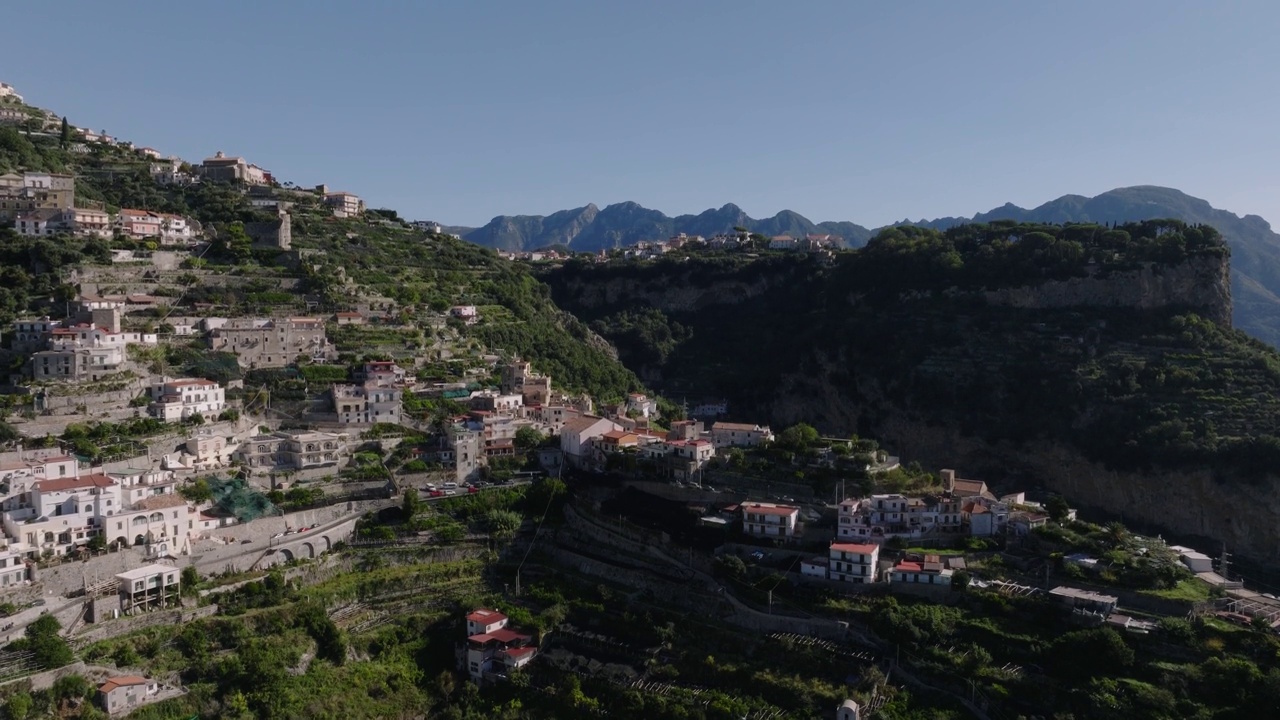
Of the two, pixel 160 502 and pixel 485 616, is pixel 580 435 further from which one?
pixel 160 502

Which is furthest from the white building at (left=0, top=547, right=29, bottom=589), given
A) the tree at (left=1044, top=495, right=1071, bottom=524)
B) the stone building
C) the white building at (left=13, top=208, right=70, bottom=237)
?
the tree at (left=1044, top=495, right=1071, bottom=524)

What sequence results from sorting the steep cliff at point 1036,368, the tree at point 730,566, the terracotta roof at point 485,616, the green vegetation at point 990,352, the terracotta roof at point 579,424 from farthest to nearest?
the green vegetation at point 990,352, the steep cliff at point 1036,368, the terracotta roof at point 579,424, the tree at point 730,566, the terracotta roof at point 485,616

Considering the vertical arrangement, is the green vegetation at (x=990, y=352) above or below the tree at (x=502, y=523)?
above

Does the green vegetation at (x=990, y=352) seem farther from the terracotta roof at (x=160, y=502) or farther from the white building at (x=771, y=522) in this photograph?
the terracotta roof at (x=160, y=502)

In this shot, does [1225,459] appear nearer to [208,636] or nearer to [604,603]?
[604,603]

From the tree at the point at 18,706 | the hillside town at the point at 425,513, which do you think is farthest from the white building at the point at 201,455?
the tree at the point at 18,706

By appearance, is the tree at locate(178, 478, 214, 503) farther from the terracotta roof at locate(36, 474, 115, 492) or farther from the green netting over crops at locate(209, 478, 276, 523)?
the terracotta roof at locate(36, 474, 115, 492)

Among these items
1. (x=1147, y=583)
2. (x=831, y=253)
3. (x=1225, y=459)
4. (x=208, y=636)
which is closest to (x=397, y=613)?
(x=208, y=636)

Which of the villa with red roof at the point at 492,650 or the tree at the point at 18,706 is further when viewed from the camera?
the villa with red roof at the point at 492,650
